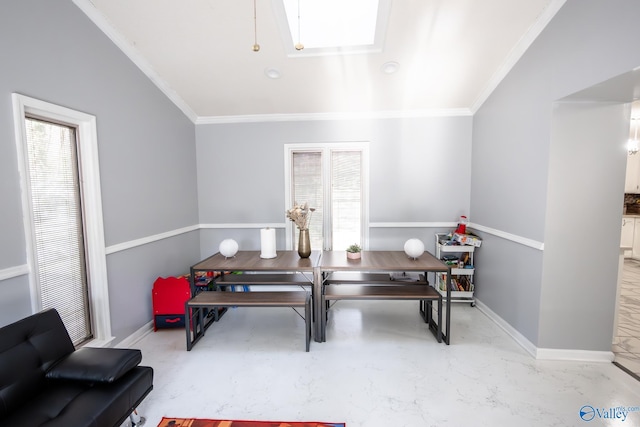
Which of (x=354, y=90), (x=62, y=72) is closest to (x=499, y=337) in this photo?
(x=354, y=90)

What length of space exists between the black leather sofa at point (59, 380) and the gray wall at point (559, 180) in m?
3.02

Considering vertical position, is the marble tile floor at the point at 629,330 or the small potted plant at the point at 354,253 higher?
the small potted plant at the point at 354,253

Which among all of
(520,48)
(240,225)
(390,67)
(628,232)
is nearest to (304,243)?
(240,225)

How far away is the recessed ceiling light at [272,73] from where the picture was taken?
277 centimetres

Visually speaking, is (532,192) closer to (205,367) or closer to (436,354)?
(436,354)

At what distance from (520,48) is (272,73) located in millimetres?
2357

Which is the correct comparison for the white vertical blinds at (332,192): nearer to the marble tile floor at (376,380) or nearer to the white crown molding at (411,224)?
the white crown molding at (411,224)

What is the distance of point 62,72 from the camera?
75.7 inches

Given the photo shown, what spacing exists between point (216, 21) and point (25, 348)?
101 inches

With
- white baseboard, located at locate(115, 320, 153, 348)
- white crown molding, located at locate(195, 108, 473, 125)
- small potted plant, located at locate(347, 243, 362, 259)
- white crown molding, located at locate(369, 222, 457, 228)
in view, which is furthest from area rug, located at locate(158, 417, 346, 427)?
white crown molding, located at locate(195, 108, 473, 125)

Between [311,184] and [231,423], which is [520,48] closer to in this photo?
[311,184]

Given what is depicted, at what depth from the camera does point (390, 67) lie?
2.71 m

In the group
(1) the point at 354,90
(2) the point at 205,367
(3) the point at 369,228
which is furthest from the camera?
(3) the point at 369,228

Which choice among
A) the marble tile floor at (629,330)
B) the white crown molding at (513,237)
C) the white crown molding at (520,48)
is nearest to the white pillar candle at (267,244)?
the white crown molding at (513,237)
